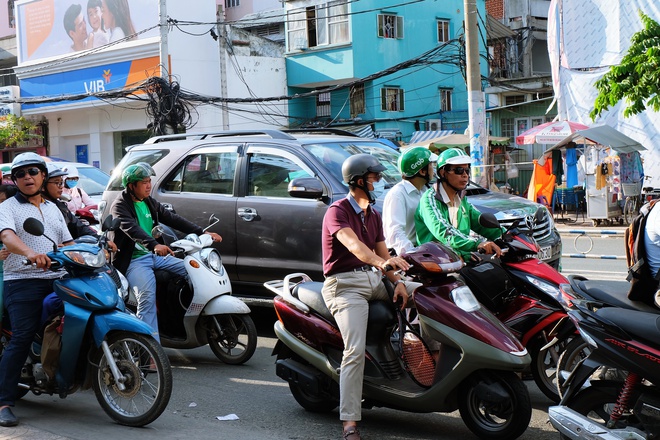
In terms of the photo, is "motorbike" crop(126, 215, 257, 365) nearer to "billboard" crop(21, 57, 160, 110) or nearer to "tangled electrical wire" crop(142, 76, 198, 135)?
"tangled electrical wire" crop(142, 76, 198, 135)

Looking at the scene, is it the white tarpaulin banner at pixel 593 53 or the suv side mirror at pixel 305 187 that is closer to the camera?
the suv side mirror at pixel 305 187

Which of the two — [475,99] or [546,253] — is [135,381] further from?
[475,99]

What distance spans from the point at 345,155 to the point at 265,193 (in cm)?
90

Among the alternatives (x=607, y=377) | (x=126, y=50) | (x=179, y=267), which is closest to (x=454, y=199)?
(x=607, y=377)

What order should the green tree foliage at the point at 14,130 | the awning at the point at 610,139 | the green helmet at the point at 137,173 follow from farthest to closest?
1. the green tree foliage at the point at 14,130
2. the awning at the point at 610,139
3. the green helmet at the point at 137,173

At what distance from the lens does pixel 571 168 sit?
21734 millimetres

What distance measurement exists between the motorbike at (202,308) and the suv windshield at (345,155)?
145cm

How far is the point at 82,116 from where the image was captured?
115 ft

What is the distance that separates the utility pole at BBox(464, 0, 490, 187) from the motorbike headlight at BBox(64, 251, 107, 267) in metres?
11.3

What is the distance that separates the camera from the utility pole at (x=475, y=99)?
15789mm

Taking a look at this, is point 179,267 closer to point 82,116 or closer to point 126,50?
point 126,50

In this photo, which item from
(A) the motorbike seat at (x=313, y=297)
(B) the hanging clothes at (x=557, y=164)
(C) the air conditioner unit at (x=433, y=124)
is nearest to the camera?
(A) the motorbike seat at (x=313, y=297)

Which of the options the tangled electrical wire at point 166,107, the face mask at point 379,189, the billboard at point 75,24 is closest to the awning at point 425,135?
the tangled electrical wire at point 166,107

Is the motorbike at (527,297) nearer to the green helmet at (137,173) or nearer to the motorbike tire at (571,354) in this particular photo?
the motorbike tire at (571,354)
